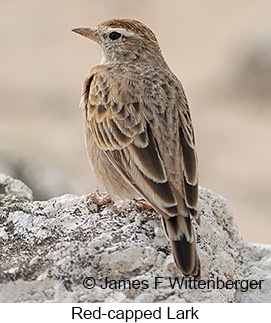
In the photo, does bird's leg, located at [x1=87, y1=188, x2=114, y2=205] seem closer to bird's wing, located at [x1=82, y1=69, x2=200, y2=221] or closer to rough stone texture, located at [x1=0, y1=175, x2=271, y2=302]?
rough stone texture, located at [x1=0, y1=175, x2=271, y2=302]

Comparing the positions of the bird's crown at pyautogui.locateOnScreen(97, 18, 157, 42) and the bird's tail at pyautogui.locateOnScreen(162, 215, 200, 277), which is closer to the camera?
the bird's tail at pyautogui.locateOnScreen(162, 215, 200, 277)

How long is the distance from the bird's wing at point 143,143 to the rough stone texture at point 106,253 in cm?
36

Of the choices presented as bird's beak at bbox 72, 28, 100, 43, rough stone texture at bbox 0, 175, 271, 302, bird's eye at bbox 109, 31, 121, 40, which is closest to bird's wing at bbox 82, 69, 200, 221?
rough stone texture at bbox 0, 175, 271, 302

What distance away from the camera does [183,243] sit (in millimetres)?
5676

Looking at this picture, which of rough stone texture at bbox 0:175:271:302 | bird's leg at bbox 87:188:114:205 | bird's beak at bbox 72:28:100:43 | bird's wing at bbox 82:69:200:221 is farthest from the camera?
bird's beak at bbox 72:28:100:43

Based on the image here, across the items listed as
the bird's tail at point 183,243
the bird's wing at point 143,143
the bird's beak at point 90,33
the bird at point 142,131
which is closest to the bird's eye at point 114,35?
the bird at point 142,131

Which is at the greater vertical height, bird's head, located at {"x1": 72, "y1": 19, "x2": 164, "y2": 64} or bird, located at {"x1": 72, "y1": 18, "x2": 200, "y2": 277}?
bird's head, located at {"x1": 72, "y1": 19, "x2": 164, "y2": 64}

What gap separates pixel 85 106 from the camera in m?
7.47

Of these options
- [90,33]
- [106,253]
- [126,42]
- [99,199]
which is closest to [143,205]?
[99,199]

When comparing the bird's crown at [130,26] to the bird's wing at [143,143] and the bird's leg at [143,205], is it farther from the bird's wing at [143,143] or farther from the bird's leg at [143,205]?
the bird's leg at [143,205]

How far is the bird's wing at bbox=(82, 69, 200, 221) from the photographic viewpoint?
6039mm

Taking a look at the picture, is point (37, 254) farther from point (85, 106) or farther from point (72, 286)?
point (85, 106)

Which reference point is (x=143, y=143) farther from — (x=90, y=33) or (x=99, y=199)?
(x=90, y=33)

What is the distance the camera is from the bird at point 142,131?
5.89m
